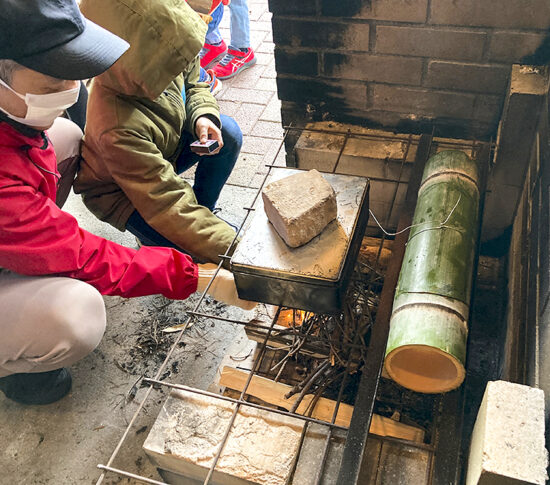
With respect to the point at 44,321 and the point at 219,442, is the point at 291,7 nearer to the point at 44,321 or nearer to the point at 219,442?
the point at 44,321

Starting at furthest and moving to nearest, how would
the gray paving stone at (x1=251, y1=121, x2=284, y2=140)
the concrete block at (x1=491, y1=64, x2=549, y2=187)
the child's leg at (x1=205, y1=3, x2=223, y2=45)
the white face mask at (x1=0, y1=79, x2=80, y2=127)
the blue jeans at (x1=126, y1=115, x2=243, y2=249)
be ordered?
1. the child's leg at (x1=205, y1=3, x2=223, y2=45)
2. the gray paving stone at (x1=251, y1=121, x2=284, y2=140)
3. the blue jeans at (x1=126, y1=115, x2=243, y2=249)
4. the concrete block at (x1=491, y1=64, x2=549, y2=187)
5. the white face mask at (x1=0, y1=79, x2=80, y2=127)

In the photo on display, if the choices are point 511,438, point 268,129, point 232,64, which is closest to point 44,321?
point 511,438

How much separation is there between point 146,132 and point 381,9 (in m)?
1.32

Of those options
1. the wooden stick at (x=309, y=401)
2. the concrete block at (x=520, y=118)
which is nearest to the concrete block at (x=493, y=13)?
the concrete block at (x=520, y=118)

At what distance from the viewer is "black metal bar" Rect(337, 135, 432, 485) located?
5.12ft

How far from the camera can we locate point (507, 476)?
1191 mm

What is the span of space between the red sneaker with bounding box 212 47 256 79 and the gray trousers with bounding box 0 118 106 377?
3.48 metres

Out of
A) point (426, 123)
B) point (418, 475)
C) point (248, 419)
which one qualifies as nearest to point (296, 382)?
point (248, 419)

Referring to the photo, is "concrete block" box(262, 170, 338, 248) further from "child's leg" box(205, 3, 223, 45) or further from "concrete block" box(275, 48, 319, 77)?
"child's leg" box(205, 3, 223, 45)

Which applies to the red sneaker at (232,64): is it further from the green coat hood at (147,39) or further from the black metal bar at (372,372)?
the black metal bar at (372,372)

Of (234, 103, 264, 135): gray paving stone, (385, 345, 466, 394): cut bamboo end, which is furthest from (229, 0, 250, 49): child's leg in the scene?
(385, 345, 466, 394): cut bamboo end

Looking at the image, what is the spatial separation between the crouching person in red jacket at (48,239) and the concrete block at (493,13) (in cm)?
149

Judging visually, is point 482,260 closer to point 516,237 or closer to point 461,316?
point 516,237

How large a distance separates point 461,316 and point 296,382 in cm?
99
